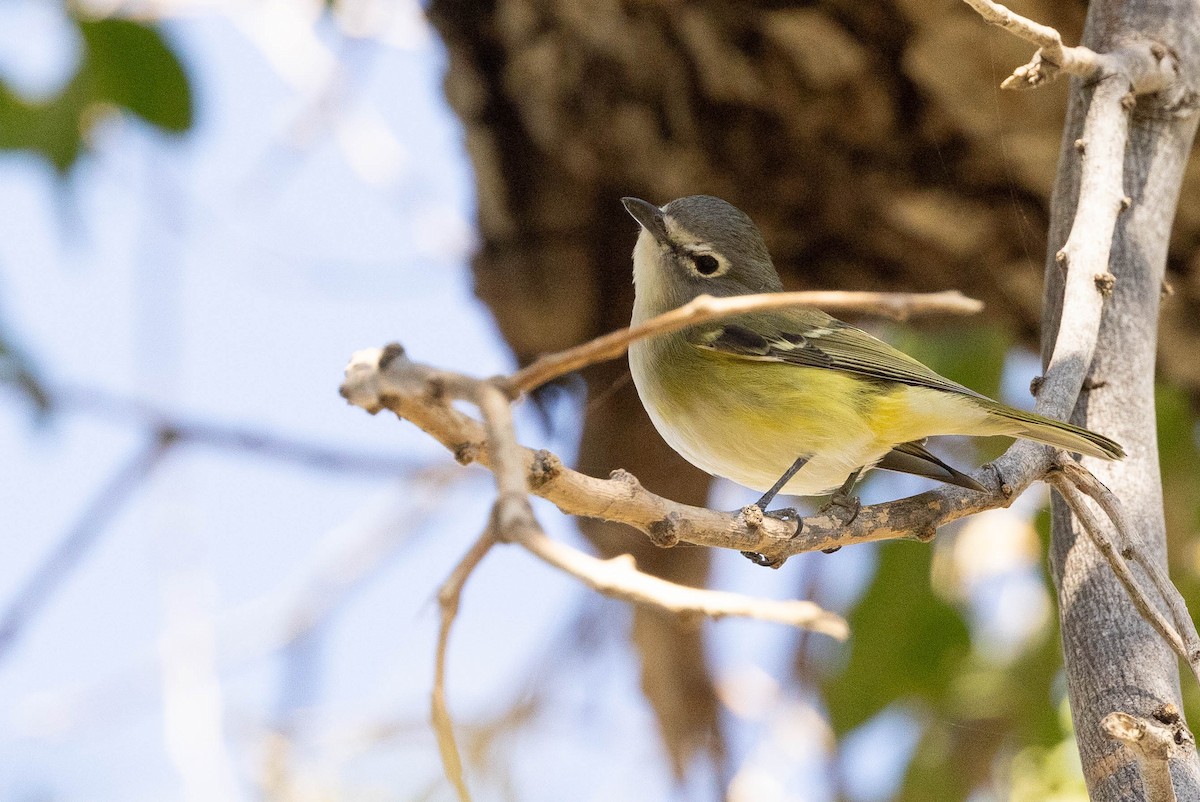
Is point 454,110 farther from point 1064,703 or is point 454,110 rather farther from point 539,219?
point 1064,703

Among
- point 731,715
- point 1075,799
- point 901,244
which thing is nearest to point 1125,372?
point 1075,799

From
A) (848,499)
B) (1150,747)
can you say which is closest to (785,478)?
(848,499)

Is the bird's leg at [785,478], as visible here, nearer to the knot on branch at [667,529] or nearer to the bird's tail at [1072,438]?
the bird's tail at [1072,438]

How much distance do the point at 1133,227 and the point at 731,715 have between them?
2.97 metres

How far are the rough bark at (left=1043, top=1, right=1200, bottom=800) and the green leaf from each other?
1.94 metres

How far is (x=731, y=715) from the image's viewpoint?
15.7ft

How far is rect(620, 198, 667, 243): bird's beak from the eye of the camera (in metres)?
3.19

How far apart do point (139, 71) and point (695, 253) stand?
1440 millimetres

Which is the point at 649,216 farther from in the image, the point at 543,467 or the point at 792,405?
the point at 543,467

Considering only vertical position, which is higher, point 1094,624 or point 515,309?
point 515,309

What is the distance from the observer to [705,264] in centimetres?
327

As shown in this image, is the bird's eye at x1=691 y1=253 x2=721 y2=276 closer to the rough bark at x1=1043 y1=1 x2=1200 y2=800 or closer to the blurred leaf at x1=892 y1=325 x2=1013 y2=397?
the blurred leaf at x1=892 y1=325 x2=1013 y2=397

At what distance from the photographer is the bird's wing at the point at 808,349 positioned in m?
2.76

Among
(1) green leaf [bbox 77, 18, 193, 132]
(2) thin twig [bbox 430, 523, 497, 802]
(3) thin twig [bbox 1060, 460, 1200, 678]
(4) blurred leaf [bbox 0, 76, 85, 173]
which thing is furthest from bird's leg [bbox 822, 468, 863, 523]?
(4) blurred leaf [bbox 0, 76, 85, 173]
